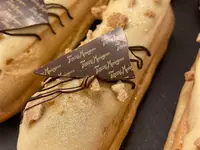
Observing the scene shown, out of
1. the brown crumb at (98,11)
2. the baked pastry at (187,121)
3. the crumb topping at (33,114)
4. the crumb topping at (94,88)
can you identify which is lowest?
the baked pastry at (187,121)

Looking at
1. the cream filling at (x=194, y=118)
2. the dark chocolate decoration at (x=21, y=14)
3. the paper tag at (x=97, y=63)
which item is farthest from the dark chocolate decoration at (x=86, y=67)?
the dark chocolate decoration at (x=21, y=14)

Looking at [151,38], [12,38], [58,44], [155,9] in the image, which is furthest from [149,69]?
[12,38]

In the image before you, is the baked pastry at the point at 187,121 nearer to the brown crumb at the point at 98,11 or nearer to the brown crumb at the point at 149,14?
the brown crumb at the point at 149,14

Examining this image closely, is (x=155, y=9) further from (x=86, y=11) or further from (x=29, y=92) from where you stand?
(x=29, y=92)

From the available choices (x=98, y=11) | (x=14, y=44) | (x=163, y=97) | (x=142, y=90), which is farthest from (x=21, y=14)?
(x=163, y=97)

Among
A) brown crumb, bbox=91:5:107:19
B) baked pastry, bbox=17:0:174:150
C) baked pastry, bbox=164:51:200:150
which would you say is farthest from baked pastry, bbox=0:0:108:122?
baked pastry, bbox=164:51:200:150

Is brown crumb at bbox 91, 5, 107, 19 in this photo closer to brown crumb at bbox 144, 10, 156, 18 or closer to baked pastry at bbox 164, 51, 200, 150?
brown crumb at bbox 144, 10, 156, 18
